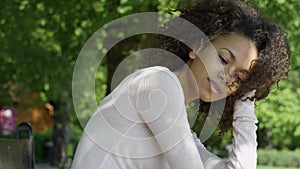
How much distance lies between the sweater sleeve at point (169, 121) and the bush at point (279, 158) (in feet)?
71.0

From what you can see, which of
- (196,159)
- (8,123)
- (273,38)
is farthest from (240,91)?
(8,123)

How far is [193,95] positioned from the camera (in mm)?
2754

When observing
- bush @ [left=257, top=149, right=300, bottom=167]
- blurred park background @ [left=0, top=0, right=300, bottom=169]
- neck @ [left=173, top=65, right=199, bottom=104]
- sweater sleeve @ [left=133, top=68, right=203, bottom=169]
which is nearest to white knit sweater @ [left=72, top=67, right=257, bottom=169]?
sweater sleeve @ [left=133, top=68, right=203, bottom=169]

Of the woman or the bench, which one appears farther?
the bench

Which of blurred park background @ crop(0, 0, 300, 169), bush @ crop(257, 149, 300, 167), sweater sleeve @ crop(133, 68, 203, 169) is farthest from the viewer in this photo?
bush @ crop(257, 149, 300, 167)

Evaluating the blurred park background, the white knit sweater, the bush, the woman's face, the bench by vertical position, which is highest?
the woman's face

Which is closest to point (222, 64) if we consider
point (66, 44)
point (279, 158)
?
point (66, 44)

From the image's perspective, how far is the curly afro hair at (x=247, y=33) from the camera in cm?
279

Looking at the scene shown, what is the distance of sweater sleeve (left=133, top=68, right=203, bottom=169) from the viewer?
8.28 ft

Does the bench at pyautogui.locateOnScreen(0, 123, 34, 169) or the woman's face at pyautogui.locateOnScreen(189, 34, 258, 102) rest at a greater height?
the woman's face at pyautogui.locateOnScreen(189, 34, 258, 102)

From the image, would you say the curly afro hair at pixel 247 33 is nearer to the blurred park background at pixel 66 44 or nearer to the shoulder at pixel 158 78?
the shoulder at pixel 158 78

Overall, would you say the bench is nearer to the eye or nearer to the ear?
the ear

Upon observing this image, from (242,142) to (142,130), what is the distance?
585mm

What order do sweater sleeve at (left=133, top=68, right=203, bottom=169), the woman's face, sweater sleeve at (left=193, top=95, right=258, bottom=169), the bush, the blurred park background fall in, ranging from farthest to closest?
the bush
the blurred park background
sweater sleeve at (left=193, top=95, right=258, bottom=169)
the woman's face
sweater sleeve at (left=133, top=68, right=203, bottom=169)
